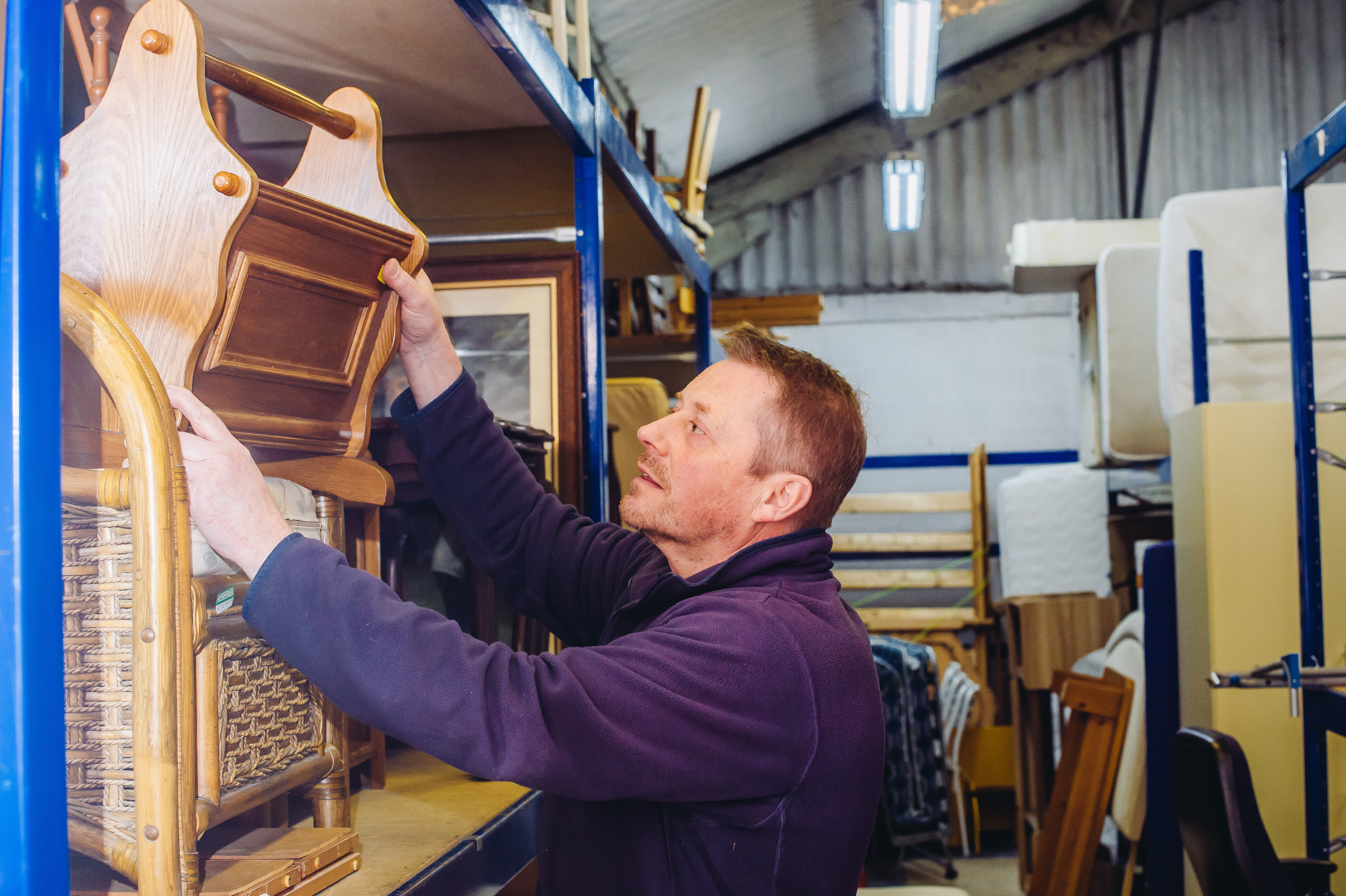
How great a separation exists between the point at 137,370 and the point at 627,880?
108cm

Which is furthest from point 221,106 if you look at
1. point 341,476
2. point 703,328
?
point 703,328

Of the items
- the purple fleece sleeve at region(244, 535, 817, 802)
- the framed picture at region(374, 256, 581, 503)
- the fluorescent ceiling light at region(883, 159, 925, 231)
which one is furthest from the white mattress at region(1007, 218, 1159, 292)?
the purple fleece sleeve at region(244, 535, 817, 802)

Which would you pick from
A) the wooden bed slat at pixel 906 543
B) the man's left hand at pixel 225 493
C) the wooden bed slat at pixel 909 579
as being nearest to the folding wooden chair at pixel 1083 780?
the wooden bed slat at pixel 909 579

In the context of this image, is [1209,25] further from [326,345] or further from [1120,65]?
[326,345]

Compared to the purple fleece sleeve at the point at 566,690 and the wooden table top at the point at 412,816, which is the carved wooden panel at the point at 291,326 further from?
the wooden table top at the point at 412,816

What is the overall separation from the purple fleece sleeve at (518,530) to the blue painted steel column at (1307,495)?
265cm

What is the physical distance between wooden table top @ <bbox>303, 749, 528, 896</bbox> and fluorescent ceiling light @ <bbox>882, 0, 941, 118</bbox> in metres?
4.66

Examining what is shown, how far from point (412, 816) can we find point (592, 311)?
1443 millimetres

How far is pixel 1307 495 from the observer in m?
3.60

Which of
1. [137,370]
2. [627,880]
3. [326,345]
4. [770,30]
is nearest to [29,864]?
[137,370]

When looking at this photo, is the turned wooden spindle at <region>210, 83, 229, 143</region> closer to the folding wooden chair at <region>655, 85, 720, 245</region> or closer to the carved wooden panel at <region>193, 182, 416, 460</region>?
the carved wooden panel at <region>193, 182, 416, 460</region>

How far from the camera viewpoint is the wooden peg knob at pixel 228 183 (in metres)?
1.22

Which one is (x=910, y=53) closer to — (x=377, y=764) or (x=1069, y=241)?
(x=1069, y=241)

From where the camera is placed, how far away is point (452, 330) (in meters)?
2.93
